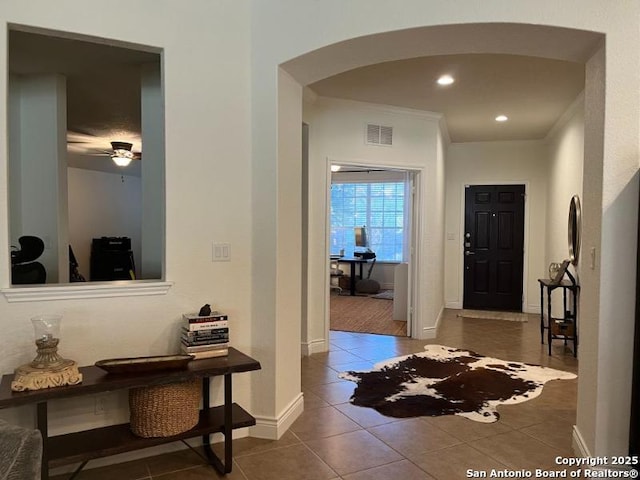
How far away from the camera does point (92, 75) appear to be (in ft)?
13.5

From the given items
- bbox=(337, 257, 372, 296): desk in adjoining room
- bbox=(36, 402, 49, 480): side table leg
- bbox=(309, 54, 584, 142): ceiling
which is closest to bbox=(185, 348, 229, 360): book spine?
bbox=(36, 402, 49, 480): side table leg

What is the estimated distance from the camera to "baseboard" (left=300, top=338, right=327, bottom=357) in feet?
15.8

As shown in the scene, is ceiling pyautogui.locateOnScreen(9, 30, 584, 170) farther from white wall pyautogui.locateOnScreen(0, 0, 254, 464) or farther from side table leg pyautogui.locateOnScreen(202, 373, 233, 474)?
side table leg pyautogui.locateOnScreen(202, 373, 233, 474)

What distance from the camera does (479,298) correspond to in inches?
293

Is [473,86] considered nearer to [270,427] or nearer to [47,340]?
[270,427]

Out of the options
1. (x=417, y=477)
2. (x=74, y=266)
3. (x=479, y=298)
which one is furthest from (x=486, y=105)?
(x=74, y=266)

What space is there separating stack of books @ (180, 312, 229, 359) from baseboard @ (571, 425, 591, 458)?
195 cm

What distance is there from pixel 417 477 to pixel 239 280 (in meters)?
1.47

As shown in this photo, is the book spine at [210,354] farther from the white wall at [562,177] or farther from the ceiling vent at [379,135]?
the white wall at [562,177]

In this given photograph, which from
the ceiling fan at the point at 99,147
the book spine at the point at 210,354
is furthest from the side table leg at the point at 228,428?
the ceiling fan at the point at 99,147

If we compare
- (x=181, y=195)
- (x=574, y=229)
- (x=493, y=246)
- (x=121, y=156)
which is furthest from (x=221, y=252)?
(x=493, y=246)

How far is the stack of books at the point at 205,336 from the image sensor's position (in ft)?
8.32

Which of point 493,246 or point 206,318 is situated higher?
point 493,246

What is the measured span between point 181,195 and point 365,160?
2840 millimetres
